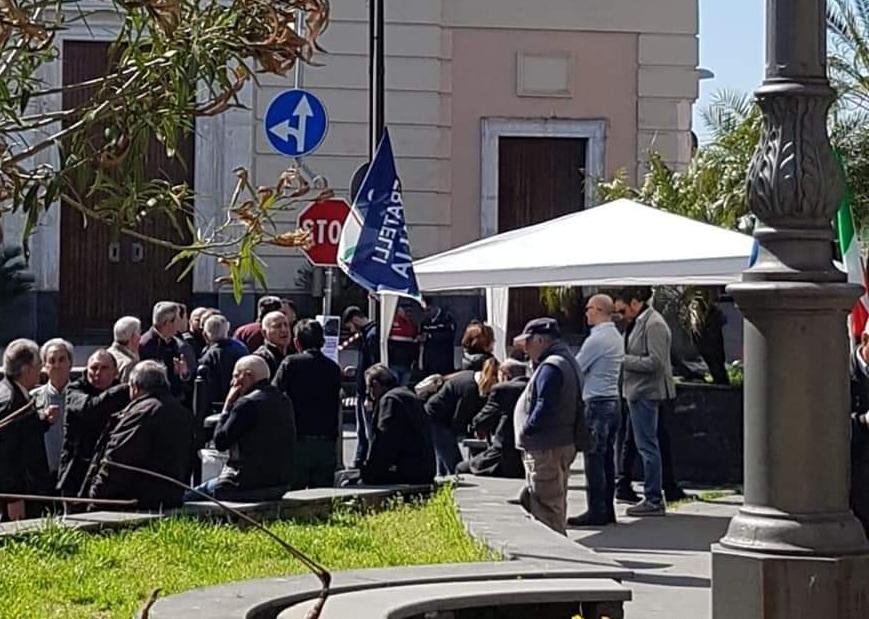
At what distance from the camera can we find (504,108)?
28.7 meters

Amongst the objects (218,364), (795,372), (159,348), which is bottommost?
(218,364)

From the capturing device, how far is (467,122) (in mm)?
28531

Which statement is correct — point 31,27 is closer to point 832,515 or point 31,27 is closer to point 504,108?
point 832,515

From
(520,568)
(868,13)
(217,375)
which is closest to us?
(520,568)

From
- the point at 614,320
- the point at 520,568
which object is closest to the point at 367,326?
the point at 614,320

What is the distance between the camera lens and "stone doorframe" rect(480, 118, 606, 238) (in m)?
28.5

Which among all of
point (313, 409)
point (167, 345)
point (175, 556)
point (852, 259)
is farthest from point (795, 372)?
point (167, 345)

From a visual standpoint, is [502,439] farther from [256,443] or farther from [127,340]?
[127,340]

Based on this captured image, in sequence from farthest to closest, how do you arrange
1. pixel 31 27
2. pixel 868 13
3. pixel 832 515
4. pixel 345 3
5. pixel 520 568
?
pixel 345 3
pixel 868 13
pixel 520 568
pixel 832 515
pixel 31 27

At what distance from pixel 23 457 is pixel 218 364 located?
13.2 feet

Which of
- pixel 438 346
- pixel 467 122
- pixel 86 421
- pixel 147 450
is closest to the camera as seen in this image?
pixel 147 450

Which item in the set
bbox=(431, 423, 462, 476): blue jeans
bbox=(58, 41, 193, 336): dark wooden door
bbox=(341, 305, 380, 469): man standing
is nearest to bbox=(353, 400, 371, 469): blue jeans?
bbox=(341, 305, 380, 469): man standing

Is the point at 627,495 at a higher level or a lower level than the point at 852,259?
lower

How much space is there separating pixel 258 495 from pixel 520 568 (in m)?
3.44
